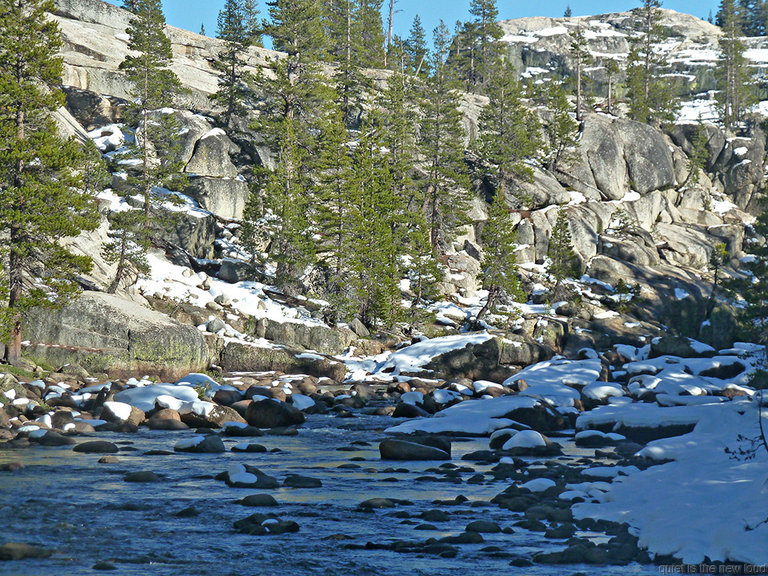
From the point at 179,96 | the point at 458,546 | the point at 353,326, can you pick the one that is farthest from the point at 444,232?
the point at 458,546

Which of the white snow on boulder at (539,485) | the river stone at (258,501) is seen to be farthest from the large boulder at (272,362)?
the river stone at (258,501)

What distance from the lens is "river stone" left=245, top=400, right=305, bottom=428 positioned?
20.9 meters

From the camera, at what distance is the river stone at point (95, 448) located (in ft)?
49.8

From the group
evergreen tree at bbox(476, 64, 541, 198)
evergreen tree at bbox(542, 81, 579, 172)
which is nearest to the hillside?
evergreen tree at bbox(542, 81, 579, 172)

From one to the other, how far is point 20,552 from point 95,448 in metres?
7.69

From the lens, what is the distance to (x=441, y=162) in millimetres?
56062

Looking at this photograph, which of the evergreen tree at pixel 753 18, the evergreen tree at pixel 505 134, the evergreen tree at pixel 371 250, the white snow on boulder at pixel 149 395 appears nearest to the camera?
the white snow on boulder at pixel 149 395

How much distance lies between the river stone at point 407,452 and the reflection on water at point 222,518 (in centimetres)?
46

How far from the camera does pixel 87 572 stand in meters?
7.51

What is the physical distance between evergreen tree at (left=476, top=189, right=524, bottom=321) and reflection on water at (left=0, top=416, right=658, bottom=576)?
29622 mm

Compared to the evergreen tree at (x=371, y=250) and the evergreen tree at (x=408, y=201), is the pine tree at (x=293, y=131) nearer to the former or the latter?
the evergreen tree at (x=371, y=250)

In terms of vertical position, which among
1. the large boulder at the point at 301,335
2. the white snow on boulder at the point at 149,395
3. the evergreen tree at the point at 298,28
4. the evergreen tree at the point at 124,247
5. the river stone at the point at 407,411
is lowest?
the river stone at the point at 407,411

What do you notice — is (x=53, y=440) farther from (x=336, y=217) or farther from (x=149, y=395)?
(x=336, y=217)

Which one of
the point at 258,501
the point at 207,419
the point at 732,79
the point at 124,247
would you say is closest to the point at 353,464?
the point at 258,501
